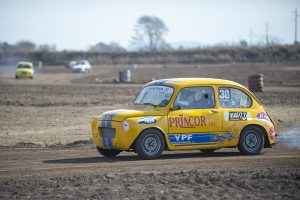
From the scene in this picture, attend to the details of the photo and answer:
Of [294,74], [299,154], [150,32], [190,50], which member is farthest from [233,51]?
[299,154]

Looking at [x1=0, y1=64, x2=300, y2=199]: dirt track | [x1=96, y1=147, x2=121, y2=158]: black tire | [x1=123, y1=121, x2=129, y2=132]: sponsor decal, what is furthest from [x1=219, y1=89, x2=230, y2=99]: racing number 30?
[x1=96, y1=147, x2=121, y2=158]: black tire

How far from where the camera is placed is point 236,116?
572 inches

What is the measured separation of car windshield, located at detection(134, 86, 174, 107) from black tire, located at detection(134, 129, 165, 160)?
720mm

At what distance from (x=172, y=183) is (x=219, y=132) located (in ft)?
12.3

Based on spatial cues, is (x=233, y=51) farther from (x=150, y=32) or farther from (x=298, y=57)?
(x=150, y=32)

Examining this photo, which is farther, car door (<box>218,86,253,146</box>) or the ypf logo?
car door (<box>218,86,253,146</box>)

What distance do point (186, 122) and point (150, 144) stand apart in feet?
3.00

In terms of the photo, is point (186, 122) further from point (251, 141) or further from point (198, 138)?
point (251, 141)

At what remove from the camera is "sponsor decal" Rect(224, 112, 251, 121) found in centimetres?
1444

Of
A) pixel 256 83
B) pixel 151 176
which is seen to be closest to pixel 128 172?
pixel 151 176

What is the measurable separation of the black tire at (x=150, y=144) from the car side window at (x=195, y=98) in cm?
83

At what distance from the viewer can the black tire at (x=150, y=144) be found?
44.4ft

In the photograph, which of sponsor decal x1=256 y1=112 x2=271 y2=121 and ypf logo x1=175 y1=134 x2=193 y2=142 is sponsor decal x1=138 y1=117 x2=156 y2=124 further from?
sponsor decal x1=256 y1=112 x2=271 y2=121

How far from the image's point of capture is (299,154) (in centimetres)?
1477
